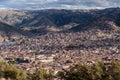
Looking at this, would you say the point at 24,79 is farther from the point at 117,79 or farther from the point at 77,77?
the point at 117,79

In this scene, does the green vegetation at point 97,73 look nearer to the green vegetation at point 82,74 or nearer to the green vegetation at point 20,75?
the green vegetation at point 82,74

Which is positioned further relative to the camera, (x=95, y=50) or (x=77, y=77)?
(x=95, y=50)

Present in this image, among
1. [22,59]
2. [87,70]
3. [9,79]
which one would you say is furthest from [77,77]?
[22,59]

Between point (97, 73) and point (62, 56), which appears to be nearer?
point (97, 73)

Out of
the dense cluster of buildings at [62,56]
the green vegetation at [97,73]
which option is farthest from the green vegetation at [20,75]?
the dense cluster of buildings at [62,56]

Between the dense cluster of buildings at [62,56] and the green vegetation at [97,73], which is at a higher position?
the green vegetation at [97,73]

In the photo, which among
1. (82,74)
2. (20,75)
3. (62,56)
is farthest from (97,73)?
(62,56)

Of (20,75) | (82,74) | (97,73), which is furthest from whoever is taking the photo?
(20,75)

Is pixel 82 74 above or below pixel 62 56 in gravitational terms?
above

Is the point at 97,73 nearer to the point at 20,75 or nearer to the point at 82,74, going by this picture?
the point at 82,74

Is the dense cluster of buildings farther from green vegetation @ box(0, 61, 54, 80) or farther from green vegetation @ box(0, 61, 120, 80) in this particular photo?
green vegetation @ box(0, 61, 120, 80)

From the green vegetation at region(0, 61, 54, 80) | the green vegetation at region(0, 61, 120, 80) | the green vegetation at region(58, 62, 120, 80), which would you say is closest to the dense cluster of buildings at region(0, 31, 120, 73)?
the green vegetation at region(0, 61, 54, 80)
